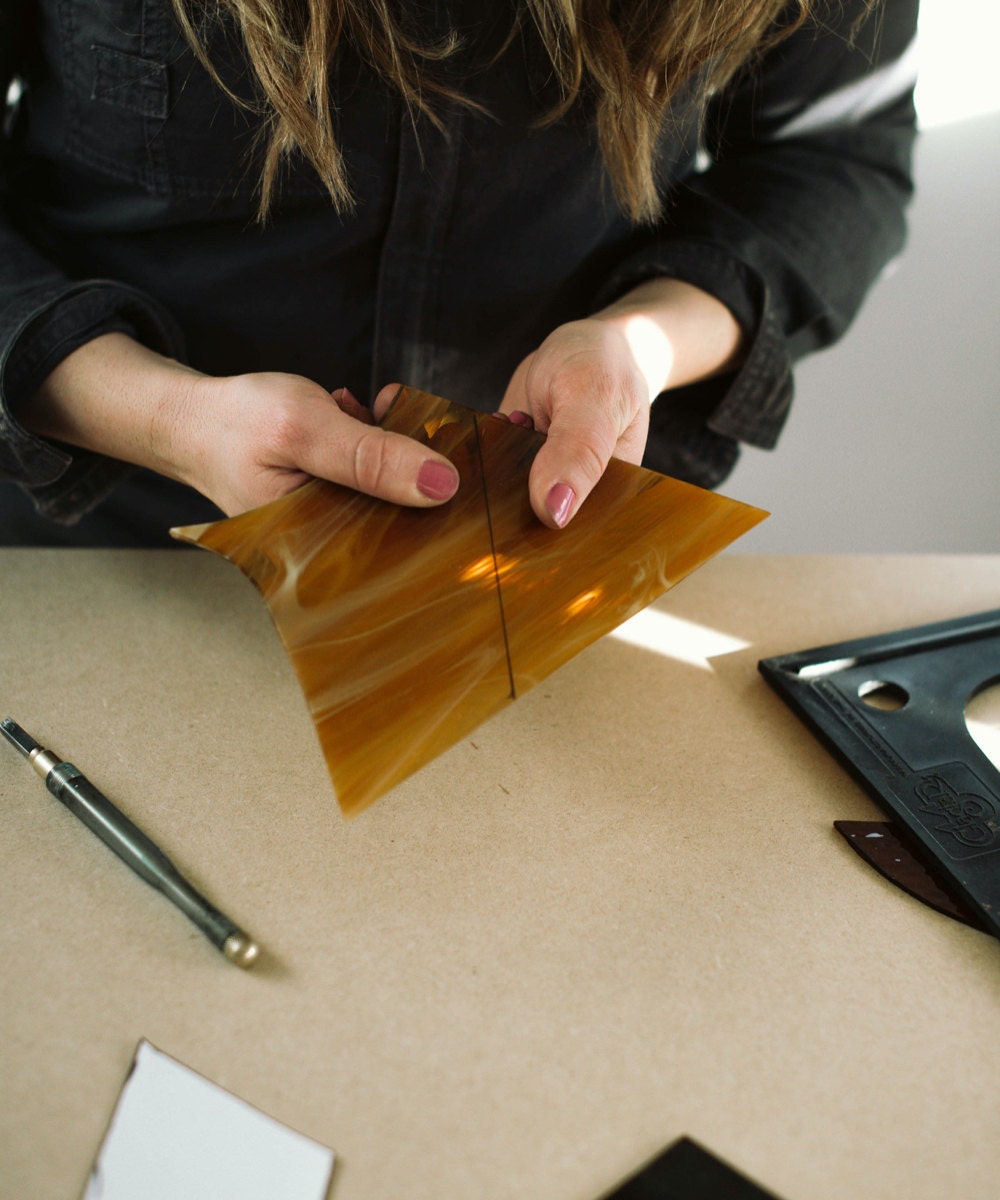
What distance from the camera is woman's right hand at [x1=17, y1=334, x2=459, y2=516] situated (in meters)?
0.52

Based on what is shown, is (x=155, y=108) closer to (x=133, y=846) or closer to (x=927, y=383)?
(x=133, y=846)

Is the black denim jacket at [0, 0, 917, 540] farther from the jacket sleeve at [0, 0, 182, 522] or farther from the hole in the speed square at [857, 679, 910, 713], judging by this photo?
Result: the hole in the speed square at [857, 679, 910, 713]

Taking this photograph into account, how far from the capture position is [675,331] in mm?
738

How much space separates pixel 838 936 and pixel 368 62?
2.26ft

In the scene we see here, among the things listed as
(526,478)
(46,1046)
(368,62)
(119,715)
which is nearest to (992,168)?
(368,62)

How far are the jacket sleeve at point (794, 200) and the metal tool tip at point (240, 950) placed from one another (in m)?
0.61

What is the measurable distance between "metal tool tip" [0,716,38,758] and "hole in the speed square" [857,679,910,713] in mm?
566

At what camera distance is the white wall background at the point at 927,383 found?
133 cm

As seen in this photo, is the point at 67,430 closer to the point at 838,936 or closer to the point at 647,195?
the point at 647,195

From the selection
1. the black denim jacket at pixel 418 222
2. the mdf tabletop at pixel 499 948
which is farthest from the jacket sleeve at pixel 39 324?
the mdf tabletop at pixel 499 948

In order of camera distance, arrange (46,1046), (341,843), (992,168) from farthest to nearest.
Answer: (992,168) < (341,843) < (46,1046)

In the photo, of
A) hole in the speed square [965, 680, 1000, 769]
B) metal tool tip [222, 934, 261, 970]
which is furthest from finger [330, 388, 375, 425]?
hole in the speed square [965, 680, 1000, 769]

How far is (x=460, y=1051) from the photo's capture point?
1.40 ft

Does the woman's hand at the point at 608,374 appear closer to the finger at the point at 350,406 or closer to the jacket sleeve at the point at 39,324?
the finger at the point at 350,406
